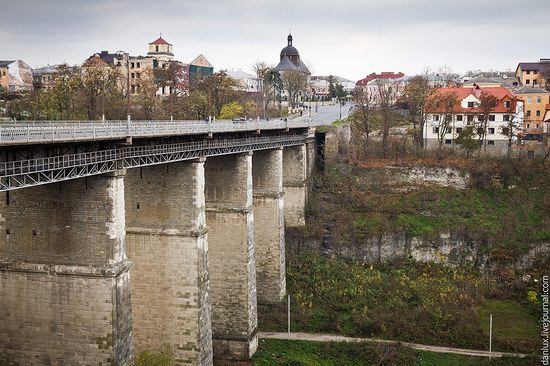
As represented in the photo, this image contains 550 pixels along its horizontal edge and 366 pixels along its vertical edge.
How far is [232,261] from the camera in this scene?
34.7 meters

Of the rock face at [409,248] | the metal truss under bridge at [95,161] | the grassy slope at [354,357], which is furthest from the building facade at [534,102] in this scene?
the metal truss under bridge at [95,161]

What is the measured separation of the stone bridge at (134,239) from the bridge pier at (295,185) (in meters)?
4.93

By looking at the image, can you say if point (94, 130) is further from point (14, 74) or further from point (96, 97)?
point (14, 74)

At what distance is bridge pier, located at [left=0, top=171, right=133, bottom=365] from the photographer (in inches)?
859

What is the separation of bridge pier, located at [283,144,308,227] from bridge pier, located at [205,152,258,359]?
1582cm

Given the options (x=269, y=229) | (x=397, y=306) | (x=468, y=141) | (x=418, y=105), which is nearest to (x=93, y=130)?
(x=269, y=229)

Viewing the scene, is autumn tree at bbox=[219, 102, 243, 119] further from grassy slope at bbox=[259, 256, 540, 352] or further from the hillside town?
grassy slope at bbox=[259, 256, 540, 352]

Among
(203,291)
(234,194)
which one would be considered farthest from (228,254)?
(203,291)

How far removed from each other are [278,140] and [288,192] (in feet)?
30.0

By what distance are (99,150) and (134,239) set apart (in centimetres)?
760

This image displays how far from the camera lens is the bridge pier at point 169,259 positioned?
28438 millimetres

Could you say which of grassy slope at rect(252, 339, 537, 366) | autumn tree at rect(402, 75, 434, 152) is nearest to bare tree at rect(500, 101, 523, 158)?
autumn tree at rect(402, 75, 434, 152)

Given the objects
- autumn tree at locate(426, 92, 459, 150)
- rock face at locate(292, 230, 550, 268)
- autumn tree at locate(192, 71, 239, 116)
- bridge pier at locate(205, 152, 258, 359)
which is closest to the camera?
bridge pier at locate(205, 152, 258, 359)

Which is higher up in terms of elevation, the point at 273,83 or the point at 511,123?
the point at 273,83
